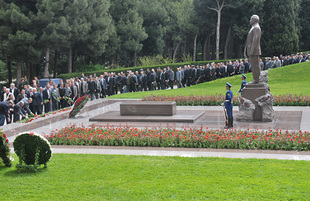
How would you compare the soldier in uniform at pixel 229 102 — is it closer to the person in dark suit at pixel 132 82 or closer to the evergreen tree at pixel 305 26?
the person in dark suit at pixel 132 82

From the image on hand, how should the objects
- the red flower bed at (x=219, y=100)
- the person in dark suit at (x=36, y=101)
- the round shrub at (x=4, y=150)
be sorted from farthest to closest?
1. the red flower bed at (x=219, y=100)
2. the person in dark suit at (x=36, y=101)
3. the round shrub at (x=4, y=150)

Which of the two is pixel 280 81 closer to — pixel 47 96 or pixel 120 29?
pixel 47 96

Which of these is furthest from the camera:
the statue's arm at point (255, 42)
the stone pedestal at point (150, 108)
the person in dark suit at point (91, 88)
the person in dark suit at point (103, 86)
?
the person in dark suit at point (103, 86)

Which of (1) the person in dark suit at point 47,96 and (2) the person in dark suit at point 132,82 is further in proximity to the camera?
(2) the person in dark suit at point 132,82

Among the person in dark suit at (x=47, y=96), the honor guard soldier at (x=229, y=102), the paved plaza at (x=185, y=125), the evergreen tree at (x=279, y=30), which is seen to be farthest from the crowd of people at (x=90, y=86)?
the honor guard soldier at (x=229, y=102)

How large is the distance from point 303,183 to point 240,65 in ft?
89.6

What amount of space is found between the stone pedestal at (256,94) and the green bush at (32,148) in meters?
9.12

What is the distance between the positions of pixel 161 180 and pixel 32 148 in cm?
315

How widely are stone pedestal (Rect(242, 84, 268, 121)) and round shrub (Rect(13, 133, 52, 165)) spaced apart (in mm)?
9125

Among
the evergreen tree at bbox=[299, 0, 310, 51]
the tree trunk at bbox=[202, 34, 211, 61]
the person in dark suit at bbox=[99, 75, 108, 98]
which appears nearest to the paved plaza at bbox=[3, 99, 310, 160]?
the person in dark suit at bbox=[99, 75, 108, 98]

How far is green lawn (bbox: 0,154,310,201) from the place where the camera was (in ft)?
24.4

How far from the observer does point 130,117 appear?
Result: 16.8 meters

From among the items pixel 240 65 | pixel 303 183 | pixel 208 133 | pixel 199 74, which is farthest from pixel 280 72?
pixel 303 183

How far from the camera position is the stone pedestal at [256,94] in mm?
15375
